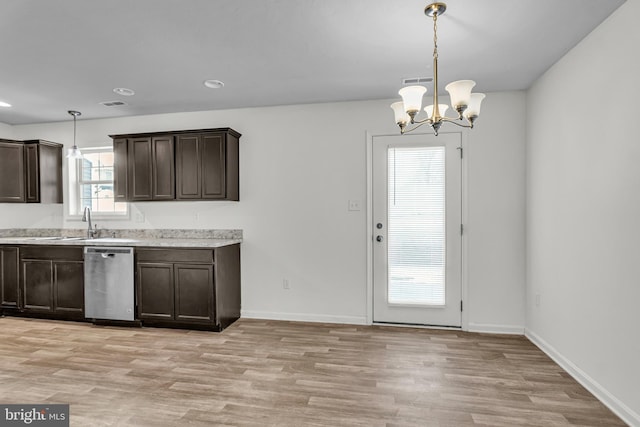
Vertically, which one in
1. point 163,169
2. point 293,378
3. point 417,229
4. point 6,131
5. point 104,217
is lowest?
point 293,378

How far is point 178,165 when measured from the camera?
3.99 meters

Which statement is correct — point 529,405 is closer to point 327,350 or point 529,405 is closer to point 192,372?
point 327,350

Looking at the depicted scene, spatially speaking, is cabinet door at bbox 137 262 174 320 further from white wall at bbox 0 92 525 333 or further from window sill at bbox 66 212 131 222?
window sill at bbox 66 212 131 222

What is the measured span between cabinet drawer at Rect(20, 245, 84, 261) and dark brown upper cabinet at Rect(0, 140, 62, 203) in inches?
30.5

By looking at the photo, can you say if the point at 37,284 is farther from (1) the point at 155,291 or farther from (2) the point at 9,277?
(1) the point at 155,291

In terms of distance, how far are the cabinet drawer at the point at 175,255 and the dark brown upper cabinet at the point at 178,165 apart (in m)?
0.65

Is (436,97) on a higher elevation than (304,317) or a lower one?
higher

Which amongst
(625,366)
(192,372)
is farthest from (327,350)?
(625,366)

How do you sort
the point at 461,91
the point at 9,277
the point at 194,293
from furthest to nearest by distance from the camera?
the point at 9,277, the point at 194,293, the point at 461,91

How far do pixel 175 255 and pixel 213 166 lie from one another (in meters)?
1.08

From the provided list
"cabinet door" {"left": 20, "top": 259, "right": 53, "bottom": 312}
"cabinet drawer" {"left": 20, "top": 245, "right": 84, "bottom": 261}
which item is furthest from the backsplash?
"cabinet door" {"left": 20, "top": 259, "right": 53, "bottom": 312}

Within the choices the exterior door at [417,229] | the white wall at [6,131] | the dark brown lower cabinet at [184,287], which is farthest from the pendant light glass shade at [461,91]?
the white wall at [6,131]

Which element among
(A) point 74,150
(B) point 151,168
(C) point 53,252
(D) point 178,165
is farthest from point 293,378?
(A) point 74,150

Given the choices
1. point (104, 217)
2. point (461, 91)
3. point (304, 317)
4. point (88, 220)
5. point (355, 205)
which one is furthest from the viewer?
point (104, 217)
